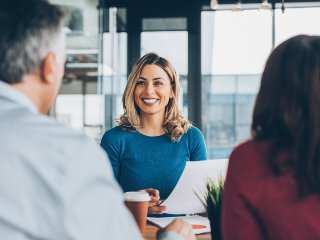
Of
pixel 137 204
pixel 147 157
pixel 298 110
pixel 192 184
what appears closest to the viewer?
pixel 298 110

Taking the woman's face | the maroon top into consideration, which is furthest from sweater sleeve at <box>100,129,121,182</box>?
the maroon top

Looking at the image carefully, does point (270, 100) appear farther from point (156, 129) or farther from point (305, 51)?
point (156, 129)

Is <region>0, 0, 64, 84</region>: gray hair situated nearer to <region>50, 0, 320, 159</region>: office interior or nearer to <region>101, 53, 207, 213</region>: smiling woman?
<region>101, 53, 207, 213</region>: smiling woman

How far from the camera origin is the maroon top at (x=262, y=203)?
118cm

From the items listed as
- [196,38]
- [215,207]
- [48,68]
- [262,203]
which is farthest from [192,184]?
[196,38]

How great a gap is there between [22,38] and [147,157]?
1676 millimetres

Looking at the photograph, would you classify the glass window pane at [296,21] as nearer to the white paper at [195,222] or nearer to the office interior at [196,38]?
the office interior at [196,38]

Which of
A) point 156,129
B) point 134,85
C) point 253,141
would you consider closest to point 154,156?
point 156,129

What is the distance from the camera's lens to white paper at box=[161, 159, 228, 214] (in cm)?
203

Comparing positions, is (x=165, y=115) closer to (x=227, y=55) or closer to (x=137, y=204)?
(x=137, y=204)

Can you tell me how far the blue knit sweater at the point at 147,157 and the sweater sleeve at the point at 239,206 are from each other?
55.3 inches

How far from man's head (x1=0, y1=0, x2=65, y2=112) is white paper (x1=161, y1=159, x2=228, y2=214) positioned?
979 millimetres

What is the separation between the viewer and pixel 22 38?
1105 mm

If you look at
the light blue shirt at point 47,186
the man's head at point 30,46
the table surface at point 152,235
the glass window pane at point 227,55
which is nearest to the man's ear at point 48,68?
the man's head at point 30,46
